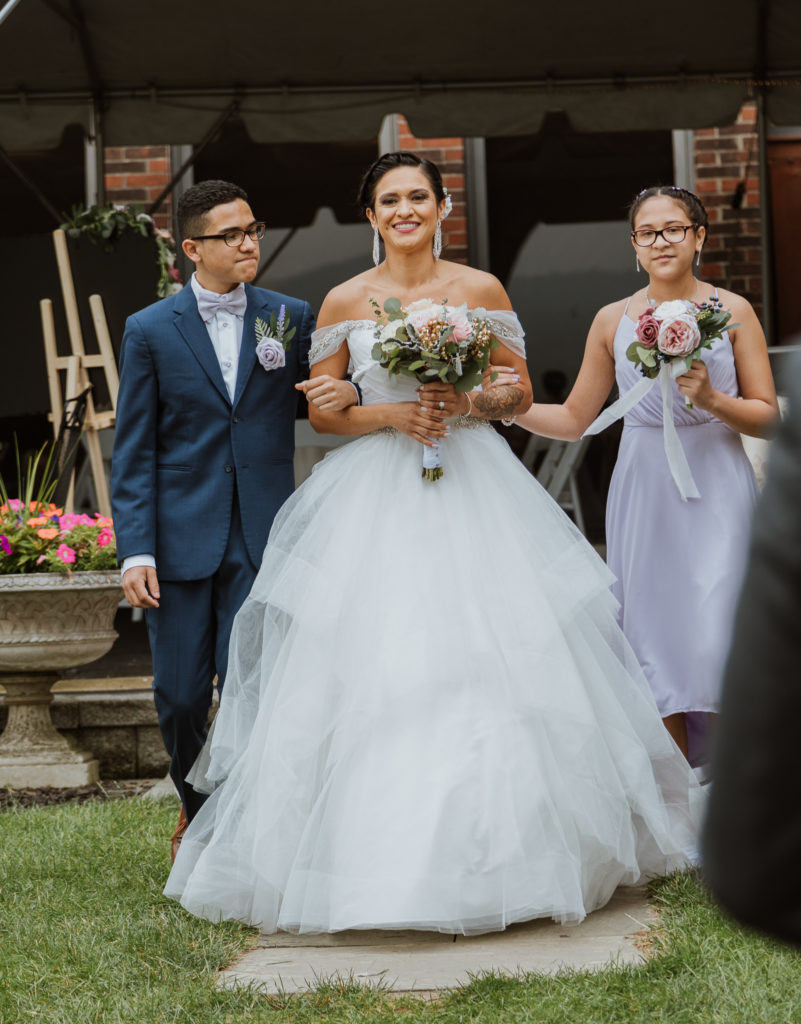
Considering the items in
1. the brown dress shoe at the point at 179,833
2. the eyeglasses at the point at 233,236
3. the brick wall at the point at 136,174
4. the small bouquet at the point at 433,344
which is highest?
the brick wall at the point at 136,174

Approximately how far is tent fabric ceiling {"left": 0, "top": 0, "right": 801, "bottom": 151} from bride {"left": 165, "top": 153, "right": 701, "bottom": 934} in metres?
3.24

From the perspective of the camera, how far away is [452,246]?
8156 millimetres

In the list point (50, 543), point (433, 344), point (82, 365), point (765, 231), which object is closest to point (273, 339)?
point (433, 344)

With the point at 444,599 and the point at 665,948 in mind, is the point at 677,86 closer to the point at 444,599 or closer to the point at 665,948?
the point at 444,599

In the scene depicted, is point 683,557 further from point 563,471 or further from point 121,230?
point 121,230

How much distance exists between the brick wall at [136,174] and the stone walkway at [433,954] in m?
5.83

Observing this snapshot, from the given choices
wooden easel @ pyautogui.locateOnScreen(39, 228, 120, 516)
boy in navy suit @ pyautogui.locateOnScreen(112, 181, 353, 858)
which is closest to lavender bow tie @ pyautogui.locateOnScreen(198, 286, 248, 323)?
boy in navy suit @ pyautogui.locateOnScreen(112, 181, 353, 858)

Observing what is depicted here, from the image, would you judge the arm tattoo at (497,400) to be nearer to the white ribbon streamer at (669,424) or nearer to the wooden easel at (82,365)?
the white ribbon streamer at (669,424)

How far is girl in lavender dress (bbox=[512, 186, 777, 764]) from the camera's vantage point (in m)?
3.89

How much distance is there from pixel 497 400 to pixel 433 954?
5.18 feet

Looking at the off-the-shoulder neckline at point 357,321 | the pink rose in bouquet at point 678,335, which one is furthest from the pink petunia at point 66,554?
the pink rose in bouquet at point 678,335

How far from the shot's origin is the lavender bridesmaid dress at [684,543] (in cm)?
389

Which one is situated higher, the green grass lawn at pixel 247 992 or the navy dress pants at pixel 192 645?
the navy dress pants at pixel 192 645

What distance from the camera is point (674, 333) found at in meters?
3.64
